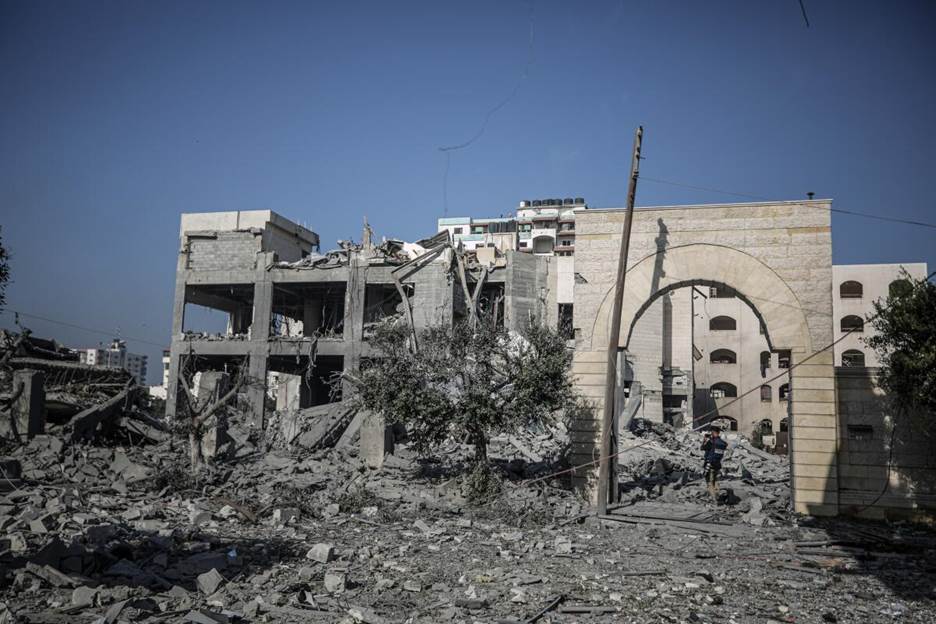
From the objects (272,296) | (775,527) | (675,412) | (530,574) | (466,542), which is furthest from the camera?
(675,412)

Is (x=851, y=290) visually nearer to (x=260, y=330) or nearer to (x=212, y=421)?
(x=260, y=330)

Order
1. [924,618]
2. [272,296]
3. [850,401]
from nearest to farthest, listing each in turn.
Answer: [924,618] → [850,401] → [272,296]

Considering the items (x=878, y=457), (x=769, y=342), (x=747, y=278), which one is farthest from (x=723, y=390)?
(x=747, y=278)

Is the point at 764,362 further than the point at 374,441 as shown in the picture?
Yes

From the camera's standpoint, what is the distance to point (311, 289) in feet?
130

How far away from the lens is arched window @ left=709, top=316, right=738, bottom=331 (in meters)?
52.5

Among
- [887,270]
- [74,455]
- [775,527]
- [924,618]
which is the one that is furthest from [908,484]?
[887,270]

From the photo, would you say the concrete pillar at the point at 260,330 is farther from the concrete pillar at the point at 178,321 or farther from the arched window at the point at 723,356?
the arched window at the point at 723,356

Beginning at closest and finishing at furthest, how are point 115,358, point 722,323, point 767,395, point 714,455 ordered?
point 714,455
point 767,395
point 722,323
point 115,358

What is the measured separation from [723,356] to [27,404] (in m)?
45.9

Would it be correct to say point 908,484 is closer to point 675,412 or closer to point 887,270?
point 675,412

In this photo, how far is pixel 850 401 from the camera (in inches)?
572

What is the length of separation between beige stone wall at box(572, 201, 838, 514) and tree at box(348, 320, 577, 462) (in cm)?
116

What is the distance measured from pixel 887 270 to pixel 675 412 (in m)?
22.9
